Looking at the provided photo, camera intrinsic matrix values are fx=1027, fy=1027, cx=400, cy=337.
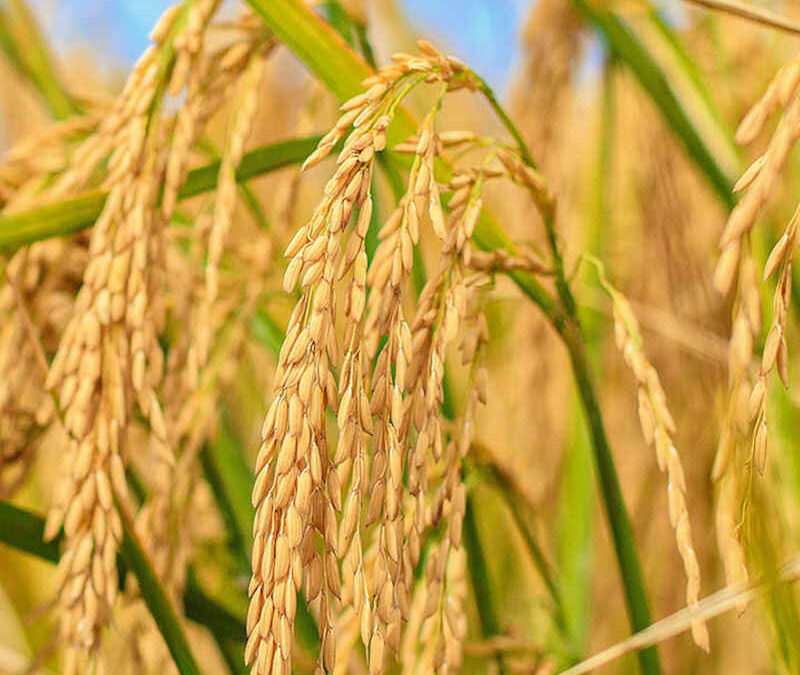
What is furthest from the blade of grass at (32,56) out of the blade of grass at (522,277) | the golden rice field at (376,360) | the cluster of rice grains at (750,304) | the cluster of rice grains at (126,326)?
the cluster of rice grains at (750,304)

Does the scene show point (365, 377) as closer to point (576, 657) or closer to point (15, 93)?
point (576, 657)

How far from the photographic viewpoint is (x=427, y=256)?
211 cm

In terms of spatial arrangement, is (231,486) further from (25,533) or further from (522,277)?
(522,277)

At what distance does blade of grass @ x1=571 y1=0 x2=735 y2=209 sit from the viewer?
2.85ft

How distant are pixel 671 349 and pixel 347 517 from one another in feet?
2.87

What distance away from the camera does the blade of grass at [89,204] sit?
653mm

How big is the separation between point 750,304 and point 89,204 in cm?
43

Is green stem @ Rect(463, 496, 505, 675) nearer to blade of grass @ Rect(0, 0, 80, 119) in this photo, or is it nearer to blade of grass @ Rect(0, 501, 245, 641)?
blade of grass @ Rect(0, 501, 245, 641)

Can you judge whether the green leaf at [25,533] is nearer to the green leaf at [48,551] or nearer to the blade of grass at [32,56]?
the green leaf at [48,551]

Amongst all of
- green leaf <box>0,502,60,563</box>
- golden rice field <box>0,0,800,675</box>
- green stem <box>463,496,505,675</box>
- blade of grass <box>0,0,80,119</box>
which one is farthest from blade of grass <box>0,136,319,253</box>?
blade of grass <box>0,0,80,119</box>

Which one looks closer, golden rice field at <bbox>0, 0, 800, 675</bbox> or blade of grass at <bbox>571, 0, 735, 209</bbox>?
golden rice field at <bbox>0, 0, 800, 675</bbox>

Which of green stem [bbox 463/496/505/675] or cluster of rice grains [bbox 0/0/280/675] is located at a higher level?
cluster of rice grains [bbox 0/0/280/675]

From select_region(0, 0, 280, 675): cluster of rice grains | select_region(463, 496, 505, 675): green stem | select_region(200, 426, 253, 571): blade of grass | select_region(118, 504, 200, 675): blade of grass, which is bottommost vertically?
select_region(463, 496, 505, 675): green stem

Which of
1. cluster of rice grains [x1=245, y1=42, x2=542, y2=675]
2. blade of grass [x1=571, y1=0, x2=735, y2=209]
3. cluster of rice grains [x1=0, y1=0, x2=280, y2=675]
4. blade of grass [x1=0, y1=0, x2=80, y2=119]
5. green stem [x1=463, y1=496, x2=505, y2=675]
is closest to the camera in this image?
cluster of rice grains [x1=245, y1=42, x2=542, y2=675]
